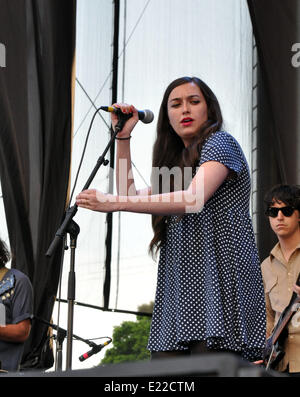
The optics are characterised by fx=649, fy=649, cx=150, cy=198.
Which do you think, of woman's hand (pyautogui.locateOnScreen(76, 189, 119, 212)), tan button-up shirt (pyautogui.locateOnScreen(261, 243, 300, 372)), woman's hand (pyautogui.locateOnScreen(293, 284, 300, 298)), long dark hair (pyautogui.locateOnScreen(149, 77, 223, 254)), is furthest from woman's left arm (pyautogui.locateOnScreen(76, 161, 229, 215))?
tan button-up shirt (pyautogui.locateOnScreen(261, 243, 300, 372))

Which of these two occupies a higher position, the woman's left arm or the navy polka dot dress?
the woman's left arm

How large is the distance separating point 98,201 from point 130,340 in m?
2.41

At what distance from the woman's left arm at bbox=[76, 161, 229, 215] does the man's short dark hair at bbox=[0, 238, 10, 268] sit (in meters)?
1.69

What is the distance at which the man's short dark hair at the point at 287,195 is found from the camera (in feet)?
9.13

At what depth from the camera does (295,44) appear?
3.15 m

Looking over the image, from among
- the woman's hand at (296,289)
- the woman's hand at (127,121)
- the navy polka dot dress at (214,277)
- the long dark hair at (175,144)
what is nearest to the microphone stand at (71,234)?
the woman's hand at (127,121)

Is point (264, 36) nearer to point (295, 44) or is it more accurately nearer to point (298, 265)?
point (295, 44)

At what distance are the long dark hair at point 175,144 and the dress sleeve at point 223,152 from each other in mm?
36

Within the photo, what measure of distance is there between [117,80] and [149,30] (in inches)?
13.6

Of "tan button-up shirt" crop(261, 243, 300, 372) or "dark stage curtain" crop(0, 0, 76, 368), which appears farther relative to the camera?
"dark stage curtain" crop(0, 0, 76, 368)

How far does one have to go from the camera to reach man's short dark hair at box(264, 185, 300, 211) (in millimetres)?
2783

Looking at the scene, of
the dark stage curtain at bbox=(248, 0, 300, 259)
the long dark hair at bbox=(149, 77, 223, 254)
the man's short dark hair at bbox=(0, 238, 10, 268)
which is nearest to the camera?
the long dark hair at bbox=(149, 77, 223, 254)

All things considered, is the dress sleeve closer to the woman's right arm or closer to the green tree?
the woman's right arm

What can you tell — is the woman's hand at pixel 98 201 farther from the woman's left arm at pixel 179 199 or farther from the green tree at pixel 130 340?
the green tree at pixel 130 340
